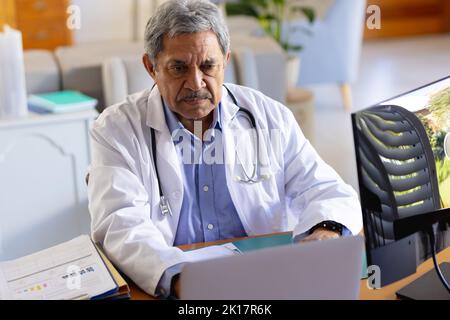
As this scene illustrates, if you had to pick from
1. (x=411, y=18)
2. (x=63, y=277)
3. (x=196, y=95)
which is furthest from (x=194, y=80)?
(x=411, y=18)

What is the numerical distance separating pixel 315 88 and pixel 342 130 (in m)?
1.14

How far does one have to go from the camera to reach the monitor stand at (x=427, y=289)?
137 centimetres

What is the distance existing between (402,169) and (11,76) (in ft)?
6.11

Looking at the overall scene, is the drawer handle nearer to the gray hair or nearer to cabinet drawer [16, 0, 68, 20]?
cabinet drawer [16, 0, 68, 20]

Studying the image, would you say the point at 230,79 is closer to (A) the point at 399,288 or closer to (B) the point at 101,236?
(B) the point at 101,236

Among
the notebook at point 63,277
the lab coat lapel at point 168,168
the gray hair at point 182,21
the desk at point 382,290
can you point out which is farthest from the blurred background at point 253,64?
the notebook at point 63,277

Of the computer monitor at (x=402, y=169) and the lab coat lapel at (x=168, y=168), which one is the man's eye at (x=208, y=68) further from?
the computer monitor at (x=402, y=169)

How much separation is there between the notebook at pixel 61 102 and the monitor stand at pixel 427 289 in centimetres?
170

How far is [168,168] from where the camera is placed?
68.4 inches

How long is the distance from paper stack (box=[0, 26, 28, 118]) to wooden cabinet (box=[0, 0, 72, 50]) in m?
3.16

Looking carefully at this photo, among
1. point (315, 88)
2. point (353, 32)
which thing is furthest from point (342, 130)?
point (315, 88)

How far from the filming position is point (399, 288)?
1.40 metres

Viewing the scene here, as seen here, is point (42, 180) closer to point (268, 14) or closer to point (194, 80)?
point (194, 80)

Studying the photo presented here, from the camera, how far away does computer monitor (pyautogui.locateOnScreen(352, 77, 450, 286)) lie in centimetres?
121
